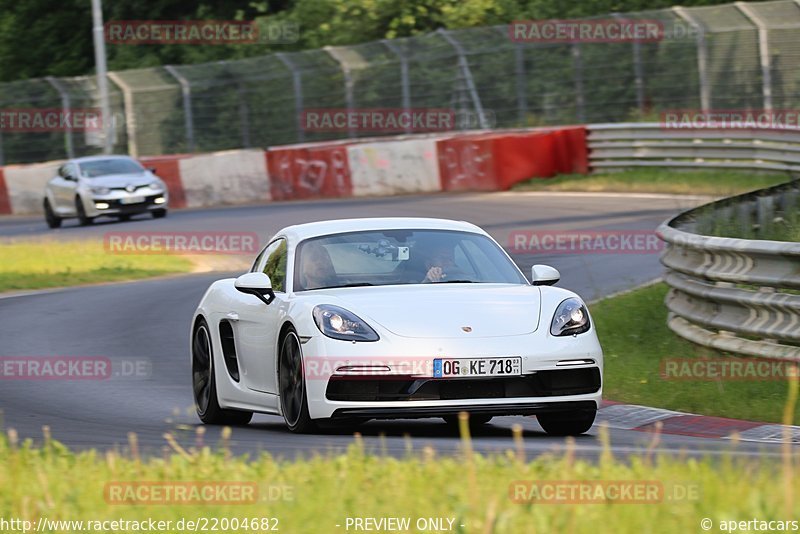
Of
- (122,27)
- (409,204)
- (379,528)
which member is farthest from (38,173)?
(379,528)

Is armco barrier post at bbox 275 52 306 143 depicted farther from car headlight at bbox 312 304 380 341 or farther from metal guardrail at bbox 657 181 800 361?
car headlight at bbox 312 304 380 341

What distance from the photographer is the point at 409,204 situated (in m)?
29.8

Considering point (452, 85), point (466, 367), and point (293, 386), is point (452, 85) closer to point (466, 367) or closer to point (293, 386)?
point (293, 386)

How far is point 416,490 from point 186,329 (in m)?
10.7

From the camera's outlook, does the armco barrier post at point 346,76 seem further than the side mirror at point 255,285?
Yes

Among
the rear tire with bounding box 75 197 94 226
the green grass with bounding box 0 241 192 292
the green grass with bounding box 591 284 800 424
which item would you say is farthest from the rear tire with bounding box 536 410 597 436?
the rear tire with bounding box 75 197 94 226

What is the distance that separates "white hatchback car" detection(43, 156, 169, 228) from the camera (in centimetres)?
3131

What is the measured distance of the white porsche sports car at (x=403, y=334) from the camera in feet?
28.8

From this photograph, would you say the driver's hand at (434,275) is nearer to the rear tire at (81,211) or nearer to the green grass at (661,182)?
the green grass at (661,182)

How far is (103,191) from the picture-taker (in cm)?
3150

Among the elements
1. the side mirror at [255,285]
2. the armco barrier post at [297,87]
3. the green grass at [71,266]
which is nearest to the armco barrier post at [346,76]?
the armco barrier post at [297,87]

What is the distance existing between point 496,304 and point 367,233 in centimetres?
122

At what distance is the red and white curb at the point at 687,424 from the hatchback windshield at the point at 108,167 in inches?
875

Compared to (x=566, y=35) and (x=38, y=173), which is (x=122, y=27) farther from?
(x=566, y=35)
